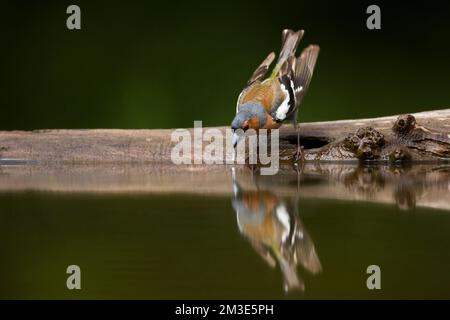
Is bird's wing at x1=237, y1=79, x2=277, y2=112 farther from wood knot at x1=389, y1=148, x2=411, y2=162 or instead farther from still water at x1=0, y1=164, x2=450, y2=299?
wood knot at x1=389, y1=148, x2=411, y2=162

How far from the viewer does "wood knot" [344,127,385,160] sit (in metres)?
4.30

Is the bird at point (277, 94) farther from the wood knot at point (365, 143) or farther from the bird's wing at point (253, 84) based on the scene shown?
the wood knot at point (365, 143)

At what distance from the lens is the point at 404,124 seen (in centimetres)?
423

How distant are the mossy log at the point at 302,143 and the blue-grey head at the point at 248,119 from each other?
2.09 ft

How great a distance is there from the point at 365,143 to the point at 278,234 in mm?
2667

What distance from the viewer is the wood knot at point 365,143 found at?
430 centimetres

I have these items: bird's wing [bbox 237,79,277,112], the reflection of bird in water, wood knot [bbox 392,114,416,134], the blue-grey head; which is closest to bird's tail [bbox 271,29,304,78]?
bird's wing [bbox 237,79,277,112]

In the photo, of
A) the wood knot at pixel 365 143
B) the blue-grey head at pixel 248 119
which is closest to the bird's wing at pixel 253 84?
the blue-grey head at pixel 248 119

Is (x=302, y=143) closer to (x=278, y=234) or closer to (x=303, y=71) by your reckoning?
(x=303, y=71)

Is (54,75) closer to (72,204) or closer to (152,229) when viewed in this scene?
(72,204)

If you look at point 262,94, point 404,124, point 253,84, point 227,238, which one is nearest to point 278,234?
point 227,238

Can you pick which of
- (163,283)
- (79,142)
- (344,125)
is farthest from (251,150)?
(163,283)

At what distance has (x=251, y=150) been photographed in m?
4.40

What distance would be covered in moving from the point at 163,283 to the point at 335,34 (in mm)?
5082
